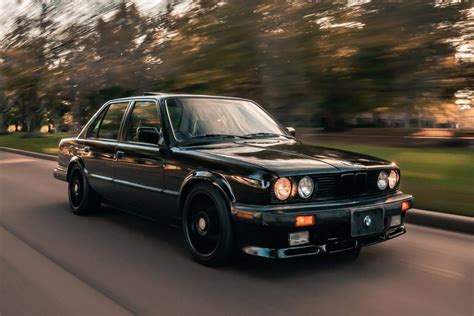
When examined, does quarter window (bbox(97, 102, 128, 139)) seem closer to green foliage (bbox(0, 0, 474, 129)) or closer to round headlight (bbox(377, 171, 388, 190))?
round headlight (bbox(377, 171, 388, 190))

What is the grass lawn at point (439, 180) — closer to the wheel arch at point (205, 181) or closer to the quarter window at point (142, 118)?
the wheel arch at point (205, 181)

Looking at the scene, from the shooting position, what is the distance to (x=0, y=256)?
4988mm

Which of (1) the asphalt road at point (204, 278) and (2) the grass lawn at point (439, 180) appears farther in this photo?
(2) the grass lawn at point (439, 180)

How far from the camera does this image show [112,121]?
6.58 m

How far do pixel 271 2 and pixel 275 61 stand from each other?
1.35 m

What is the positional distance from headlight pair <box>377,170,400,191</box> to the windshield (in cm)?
133

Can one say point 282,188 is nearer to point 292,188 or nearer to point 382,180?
point 292,188

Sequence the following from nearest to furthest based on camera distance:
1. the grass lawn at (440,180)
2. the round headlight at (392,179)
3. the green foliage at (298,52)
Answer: the round headlight at (392,179), the grass lawn at (440,180), the green foliage at (298,52)

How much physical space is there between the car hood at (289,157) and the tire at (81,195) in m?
2.43

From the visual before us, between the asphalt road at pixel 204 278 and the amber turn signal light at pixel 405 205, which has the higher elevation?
the amber turn signal light at pixel 405 205

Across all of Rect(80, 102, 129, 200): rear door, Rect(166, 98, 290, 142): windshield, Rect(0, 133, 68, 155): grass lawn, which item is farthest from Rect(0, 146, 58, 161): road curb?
Rect(166, 98, 290, 142): windshield

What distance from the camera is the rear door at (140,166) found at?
534cm

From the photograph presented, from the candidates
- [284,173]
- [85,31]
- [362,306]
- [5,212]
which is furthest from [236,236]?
[85,31]

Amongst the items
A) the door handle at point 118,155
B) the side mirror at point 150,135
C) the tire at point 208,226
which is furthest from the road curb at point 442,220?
the door handle at point 118,155
